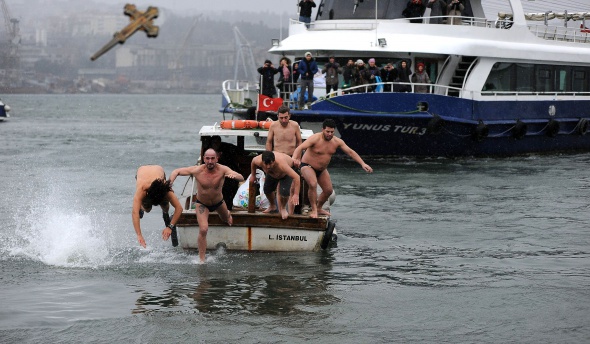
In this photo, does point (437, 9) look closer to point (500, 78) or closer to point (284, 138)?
point (500, 78)

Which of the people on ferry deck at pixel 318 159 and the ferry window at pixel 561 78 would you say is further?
the ferry window at pixel 561 78

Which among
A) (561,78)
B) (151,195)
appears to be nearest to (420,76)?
(561,78)

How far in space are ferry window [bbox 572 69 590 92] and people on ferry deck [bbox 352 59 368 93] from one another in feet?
32.3

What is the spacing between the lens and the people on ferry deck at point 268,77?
2753 centimetres

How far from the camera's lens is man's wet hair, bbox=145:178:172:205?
43.5 ft

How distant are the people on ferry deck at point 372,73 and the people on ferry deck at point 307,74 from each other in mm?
1520

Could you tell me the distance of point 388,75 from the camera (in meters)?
27.2

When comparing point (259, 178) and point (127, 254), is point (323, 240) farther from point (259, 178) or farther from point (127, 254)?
point (127, 254)

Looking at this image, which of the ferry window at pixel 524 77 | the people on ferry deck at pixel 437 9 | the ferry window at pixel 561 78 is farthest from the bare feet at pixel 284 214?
the ferry window at pixel 561 78

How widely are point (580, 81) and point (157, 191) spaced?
2406 centimetres

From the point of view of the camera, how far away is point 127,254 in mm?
15117

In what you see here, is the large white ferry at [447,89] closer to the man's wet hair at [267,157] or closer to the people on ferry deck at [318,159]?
the people on ferry deck at [318,159]

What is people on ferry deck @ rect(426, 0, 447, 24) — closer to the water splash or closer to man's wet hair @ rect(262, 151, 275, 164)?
the water splash

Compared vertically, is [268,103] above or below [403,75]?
below
